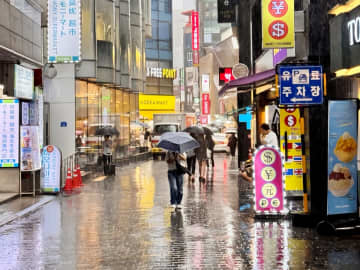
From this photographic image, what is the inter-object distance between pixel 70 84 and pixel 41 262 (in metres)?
22.3

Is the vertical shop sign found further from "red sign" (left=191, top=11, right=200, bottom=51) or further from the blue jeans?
the blue jeans

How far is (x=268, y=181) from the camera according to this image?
13633 millimetres

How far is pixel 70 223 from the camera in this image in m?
13.6

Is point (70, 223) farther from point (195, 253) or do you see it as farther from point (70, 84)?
point (70, 84)

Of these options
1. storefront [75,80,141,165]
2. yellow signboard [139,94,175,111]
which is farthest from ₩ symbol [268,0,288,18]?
yellow signboard [139,94,175,111]

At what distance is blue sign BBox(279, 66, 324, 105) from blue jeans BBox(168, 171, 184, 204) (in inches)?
185

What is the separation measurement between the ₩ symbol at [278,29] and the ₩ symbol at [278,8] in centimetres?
24

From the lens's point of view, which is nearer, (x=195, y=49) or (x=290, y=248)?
(x=290, y=248)

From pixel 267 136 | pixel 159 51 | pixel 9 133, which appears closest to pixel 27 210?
pixel 9 133

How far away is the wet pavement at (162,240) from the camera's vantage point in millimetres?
9258

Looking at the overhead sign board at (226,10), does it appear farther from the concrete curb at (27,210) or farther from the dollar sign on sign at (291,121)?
the dollar sign on sign at (291,121)

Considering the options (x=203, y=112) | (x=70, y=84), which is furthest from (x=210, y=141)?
(x=203, y=112)

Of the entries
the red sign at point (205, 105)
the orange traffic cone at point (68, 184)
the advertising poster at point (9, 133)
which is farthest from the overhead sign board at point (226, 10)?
the red sign at point (205, 105)

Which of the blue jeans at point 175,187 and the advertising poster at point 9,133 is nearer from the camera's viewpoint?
the blue jeans at point 175,187
